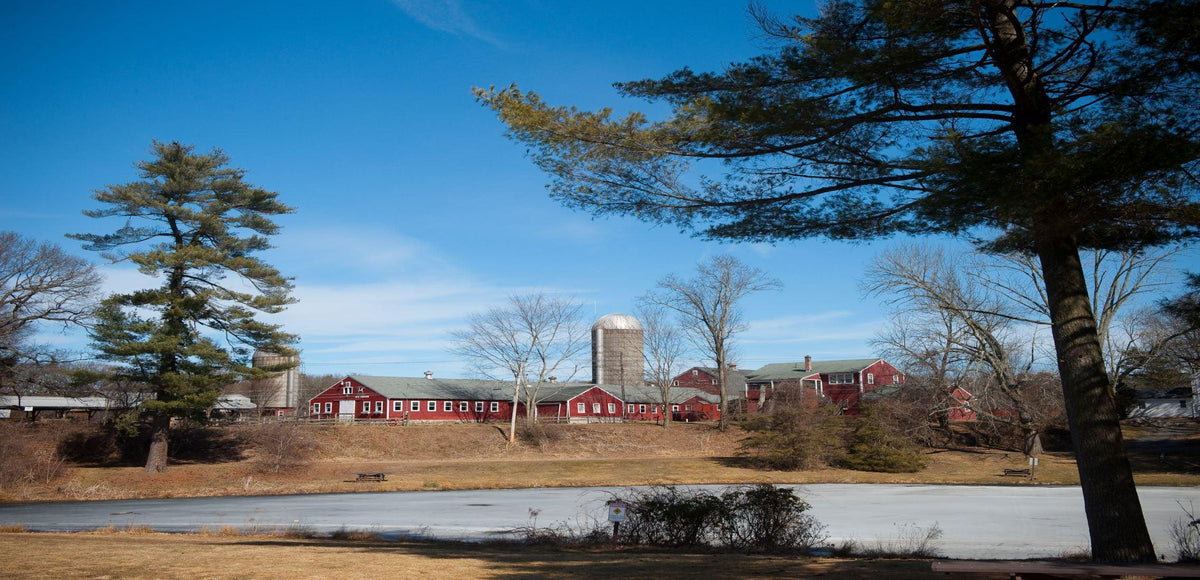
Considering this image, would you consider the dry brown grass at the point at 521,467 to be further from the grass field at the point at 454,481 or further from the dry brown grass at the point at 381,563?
the dry brown grass at the point at 381,563

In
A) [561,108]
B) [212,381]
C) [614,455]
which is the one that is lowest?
[614,455]

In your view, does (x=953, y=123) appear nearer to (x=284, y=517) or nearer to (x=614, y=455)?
(x=284, y=517)

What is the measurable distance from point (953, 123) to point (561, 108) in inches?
182

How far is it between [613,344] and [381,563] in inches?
2245

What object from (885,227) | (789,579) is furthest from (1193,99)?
(789,579)

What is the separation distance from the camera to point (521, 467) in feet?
127

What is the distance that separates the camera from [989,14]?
25.7 ft

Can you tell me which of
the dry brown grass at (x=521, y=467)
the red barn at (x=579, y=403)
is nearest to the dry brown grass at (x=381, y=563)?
the dry brown grass at (x=521, y=467)

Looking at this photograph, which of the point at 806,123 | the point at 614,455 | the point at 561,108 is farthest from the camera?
the point at 614,455

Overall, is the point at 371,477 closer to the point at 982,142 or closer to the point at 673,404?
the point at 982,142

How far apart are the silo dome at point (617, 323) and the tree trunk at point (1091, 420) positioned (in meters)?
57.5

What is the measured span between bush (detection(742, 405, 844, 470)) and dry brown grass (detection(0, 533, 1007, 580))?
28.1 m

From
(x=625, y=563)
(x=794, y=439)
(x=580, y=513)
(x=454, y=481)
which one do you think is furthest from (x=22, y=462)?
(x=794, y=439)

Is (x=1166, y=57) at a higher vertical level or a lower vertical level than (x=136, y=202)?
lower
